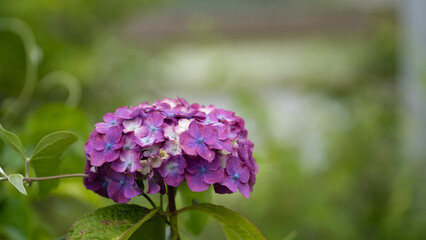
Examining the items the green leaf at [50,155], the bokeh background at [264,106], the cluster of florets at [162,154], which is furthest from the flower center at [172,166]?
the bokeh background at [264,106]

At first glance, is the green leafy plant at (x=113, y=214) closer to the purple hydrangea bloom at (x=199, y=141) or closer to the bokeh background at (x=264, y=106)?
the purple hydrangea bloom at (x=199, y=141)

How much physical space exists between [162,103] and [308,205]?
1.09 m

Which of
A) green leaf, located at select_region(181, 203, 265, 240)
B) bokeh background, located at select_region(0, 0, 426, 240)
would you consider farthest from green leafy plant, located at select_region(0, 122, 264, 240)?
bokeh background, located at select_region(0, 0, 426, 240)

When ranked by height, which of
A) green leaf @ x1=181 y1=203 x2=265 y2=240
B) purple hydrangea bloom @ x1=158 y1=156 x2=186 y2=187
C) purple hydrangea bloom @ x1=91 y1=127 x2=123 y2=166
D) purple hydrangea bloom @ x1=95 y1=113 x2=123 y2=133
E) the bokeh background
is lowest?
green leaf @ x1=181 y1=203 x2=265 y2=240

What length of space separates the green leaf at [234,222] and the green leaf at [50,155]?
0.47ft

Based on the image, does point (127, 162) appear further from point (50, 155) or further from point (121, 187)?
point (50, 155)

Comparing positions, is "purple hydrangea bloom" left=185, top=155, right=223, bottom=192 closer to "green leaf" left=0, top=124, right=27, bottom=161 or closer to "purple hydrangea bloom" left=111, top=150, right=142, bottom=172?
"purple hydrangea bloom" left=111, top=150, right=142, bottom=172

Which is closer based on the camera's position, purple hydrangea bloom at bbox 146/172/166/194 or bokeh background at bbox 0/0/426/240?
purple hydrangea bloom at bbox 146/172/166/194

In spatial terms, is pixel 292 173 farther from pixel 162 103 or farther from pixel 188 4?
pixel 188 4

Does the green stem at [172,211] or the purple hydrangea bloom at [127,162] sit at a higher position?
the purple hydrangea bloom at [127,162]

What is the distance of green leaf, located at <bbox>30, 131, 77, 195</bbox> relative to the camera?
50 centimetres

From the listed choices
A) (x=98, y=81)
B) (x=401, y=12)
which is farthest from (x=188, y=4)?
(x=98, y=81)

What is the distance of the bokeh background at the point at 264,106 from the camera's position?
111 centimetres

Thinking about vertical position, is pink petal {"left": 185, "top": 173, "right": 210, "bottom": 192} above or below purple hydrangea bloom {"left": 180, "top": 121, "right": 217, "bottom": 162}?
below
